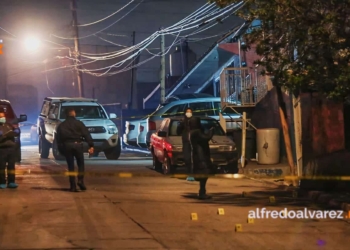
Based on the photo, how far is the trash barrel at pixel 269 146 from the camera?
18.8m

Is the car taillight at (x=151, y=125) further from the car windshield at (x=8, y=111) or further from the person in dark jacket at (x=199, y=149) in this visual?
the person in dark jacket at (x=199, y=149)

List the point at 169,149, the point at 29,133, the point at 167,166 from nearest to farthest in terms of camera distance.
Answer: the point at 169,149
the point at 167,166
the point at 29,133

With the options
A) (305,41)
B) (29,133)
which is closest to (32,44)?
(29,133)

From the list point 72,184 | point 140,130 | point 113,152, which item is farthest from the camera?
point 140,130

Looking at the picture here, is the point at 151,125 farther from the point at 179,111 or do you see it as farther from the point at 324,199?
the point at 324,199

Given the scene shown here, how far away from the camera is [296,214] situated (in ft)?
36.1

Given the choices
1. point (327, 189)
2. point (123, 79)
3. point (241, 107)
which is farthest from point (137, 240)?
point (123, 79)

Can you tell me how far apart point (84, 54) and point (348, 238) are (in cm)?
3770

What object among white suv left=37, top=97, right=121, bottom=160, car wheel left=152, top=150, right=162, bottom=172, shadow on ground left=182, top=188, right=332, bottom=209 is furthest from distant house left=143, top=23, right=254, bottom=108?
shadow on ground left=182, top=188, right=332, bottom=209

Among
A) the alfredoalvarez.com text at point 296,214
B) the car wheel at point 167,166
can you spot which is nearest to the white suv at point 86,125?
the car wheel at point 167,166

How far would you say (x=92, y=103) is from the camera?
77.4ft

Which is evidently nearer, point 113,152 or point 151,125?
point 151,125

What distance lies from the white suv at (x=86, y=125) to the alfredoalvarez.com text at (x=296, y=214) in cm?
1191

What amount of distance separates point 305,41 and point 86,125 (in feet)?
Answer: 41.5
